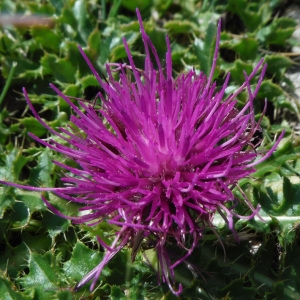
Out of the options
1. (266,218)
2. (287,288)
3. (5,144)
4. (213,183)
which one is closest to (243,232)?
(266,218)

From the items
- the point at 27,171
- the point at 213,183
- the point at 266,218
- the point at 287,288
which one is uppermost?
the point at 213,183

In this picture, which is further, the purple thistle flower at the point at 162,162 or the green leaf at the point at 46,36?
the green leaf at the point at 46,36

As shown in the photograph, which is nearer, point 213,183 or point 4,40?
point 213,183

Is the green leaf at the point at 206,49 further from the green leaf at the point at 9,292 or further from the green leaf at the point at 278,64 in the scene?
the green leaf at the point at 9,292

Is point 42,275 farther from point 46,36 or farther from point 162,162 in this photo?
point 46,36

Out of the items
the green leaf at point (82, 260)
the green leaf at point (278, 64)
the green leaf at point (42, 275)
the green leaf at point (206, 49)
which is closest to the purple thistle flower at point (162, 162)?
the green leaf at point (82, 260)

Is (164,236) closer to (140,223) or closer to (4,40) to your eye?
(140,223)

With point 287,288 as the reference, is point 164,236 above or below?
above

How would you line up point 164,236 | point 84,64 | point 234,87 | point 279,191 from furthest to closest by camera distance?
point 84,64 < point 234,87 < point 279,191 < point 164,236
